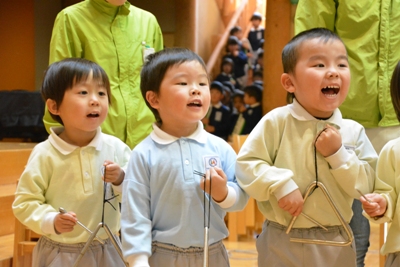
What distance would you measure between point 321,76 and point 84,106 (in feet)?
2.64

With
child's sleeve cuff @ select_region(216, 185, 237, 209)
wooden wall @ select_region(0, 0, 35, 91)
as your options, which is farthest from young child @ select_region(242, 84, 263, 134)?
child's sleeve cuff @ select_region(216, 185, 237, 209)

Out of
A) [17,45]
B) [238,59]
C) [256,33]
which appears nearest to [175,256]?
[238,59]

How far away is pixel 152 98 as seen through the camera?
6.10ft

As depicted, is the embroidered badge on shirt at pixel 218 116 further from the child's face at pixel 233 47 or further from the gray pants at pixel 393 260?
the gray pants at pixel 393 260

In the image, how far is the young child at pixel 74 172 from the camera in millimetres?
1891

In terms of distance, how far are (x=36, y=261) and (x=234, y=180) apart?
0.75 meters

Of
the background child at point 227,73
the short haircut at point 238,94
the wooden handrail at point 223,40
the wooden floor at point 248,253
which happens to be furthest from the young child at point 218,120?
the wooden floor at point 248,253

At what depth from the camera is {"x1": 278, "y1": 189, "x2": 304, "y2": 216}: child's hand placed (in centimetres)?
163

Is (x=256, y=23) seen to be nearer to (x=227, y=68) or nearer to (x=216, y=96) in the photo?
(x=227, y=68)

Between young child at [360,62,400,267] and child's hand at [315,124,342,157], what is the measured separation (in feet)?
0.51

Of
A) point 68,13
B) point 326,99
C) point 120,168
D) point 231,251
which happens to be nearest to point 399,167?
point 326,99

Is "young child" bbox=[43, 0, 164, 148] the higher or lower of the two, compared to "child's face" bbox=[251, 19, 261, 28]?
higher

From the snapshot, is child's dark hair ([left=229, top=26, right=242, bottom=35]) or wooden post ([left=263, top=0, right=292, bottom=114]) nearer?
wooden post ([left=263, top=0, right=292, bottom=114])

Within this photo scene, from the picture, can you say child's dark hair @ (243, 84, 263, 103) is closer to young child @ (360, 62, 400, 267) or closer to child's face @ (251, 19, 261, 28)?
child's face @ (251, 19, 261, 28)
